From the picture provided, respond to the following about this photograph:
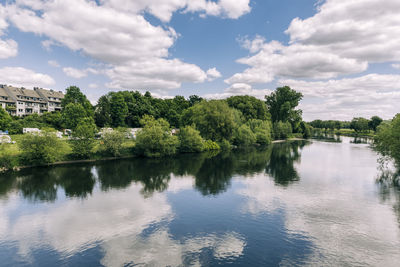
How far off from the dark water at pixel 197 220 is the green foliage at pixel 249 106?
6697cm

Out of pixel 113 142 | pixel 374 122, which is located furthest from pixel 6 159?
pixel 374 122

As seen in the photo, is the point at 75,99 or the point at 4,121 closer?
the point at 4,121

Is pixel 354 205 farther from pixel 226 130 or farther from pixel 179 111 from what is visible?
pixel 179 111

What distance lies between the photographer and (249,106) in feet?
342

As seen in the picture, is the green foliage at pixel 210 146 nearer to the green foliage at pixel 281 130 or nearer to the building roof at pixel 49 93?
the green foliage at pixel 281 130

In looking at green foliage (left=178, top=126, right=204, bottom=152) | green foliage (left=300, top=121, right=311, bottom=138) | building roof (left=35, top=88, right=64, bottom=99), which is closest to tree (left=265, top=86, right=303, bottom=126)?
green foliage (left=300, top=121, right=311, bottom=138)

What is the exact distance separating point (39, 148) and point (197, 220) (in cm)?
3613

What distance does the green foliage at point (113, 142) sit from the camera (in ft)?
171

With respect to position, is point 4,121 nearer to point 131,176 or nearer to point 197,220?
point 131,176

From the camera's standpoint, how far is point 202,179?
38.0m

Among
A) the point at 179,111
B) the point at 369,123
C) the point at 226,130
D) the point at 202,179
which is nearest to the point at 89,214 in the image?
the point at 202,179

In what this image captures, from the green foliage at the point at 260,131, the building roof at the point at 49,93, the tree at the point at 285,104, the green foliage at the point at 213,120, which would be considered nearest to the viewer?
the green foliage at the point at 213,120

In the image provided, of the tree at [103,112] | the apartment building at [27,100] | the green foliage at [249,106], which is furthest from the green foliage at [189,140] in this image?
the apartment building at [27,100]

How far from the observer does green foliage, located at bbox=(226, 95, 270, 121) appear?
104062mm
